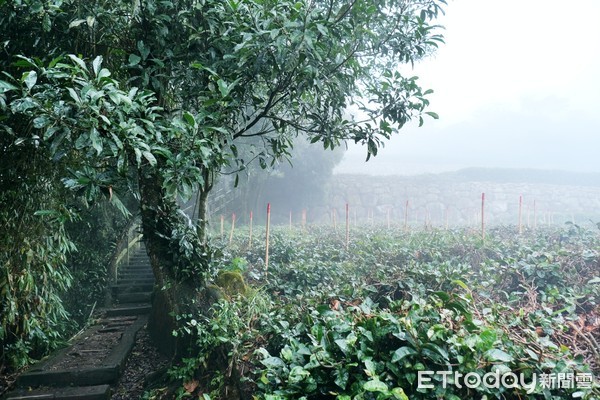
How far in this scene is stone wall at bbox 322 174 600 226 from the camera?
20516 millimetres

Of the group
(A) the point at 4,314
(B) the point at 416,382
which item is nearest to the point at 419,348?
(B) the point at 416,382

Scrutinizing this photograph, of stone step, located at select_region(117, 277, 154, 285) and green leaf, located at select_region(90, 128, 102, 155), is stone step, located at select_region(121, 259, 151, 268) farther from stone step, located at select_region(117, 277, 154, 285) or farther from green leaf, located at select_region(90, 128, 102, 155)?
green leaf, located at select_region(90, 128, 102, 155)

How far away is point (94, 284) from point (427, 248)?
17.1 feet

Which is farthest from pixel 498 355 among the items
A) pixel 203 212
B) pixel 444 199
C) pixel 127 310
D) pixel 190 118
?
pixel 444 199

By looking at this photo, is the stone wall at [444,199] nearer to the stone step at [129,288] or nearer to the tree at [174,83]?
the stone step at [129,288]

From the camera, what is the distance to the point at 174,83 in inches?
128

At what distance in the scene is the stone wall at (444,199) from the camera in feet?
67.3

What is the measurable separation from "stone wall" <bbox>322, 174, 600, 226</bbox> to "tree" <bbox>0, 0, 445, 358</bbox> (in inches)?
662

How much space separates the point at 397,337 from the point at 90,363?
3299 millimetres

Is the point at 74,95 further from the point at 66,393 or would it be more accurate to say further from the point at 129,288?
the point at 129,288

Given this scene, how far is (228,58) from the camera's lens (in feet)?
8.90

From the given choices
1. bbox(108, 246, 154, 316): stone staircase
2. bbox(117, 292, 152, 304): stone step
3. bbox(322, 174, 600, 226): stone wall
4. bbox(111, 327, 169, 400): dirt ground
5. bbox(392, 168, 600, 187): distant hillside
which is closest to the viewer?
bbox(111, 327, 169, 400): dirt ground

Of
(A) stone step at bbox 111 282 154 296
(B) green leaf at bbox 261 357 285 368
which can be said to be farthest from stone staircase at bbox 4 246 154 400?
(B) green leaf at bbox 261 357 285 368

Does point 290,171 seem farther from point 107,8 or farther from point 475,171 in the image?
point 107,8
